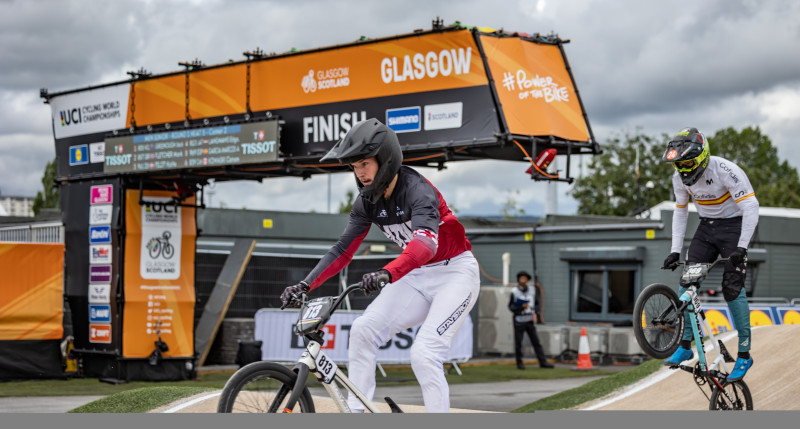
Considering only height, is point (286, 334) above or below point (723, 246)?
below

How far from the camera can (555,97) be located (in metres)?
13.9

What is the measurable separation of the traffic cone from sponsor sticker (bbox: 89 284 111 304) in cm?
1042

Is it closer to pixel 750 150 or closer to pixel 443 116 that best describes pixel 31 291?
pixel 443 116

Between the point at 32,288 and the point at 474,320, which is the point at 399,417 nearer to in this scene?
the point at 32,288

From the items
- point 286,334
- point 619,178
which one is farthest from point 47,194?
point 286,334

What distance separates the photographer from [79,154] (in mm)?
18109

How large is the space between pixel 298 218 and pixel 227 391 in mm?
24197

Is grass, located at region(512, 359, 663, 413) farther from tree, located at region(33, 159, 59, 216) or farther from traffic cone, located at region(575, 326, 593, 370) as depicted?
tree, located at region(33, 159, 59, 216)

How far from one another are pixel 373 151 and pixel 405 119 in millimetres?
8390

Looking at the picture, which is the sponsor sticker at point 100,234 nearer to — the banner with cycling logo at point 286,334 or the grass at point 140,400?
the banner with cycling logo at point 286,334

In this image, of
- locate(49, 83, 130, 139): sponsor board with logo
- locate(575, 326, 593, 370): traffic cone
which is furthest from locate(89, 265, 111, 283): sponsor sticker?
locate(575, 326, 593, 370): traffic cone

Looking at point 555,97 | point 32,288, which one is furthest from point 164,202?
point 555,97

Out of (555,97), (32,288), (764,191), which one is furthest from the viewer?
(764,191)

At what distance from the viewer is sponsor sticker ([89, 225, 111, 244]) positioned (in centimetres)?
1717
